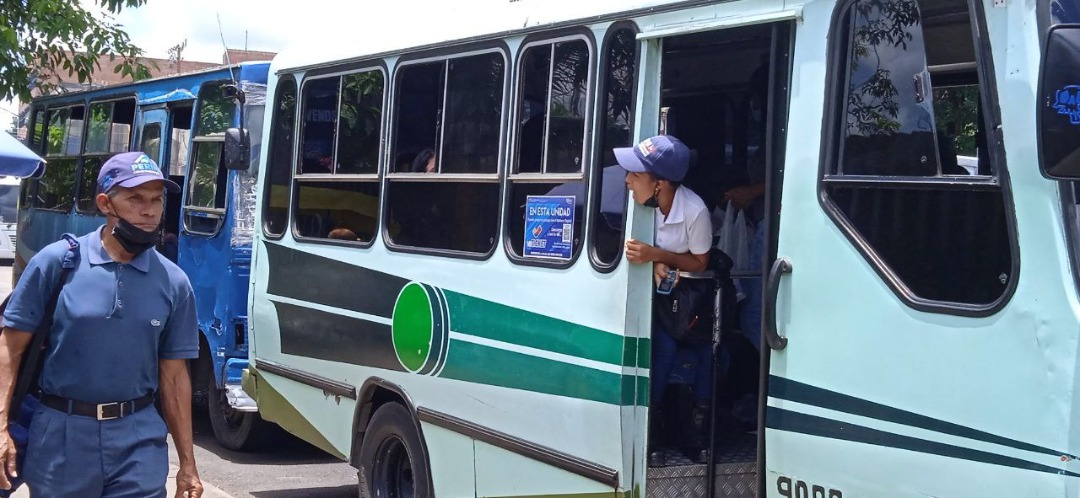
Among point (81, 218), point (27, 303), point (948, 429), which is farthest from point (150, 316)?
point (81, 218)

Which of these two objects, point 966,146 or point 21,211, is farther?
point 21,211

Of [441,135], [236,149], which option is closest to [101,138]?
[236,149]

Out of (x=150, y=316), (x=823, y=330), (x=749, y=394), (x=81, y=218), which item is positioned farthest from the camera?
(x=81, y=218)

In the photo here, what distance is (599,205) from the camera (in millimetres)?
5012

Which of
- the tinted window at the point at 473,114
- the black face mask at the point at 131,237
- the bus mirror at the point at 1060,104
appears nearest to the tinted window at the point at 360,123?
the tinted window at the point at 473,114

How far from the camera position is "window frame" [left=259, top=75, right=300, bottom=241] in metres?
7.62

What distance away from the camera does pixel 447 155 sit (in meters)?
6.04

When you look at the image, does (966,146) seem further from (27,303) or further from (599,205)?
(27,303)

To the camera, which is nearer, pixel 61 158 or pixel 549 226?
pixel 549 226

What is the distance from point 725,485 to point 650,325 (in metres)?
0.74

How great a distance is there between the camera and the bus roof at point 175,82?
954cm

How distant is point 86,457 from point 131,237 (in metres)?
0.74

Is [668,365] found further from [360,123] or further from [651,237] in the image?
[360,123]

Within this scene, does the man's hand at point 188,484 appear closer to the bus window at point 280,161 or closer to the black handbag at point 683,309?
the black handbag at point 683,309
